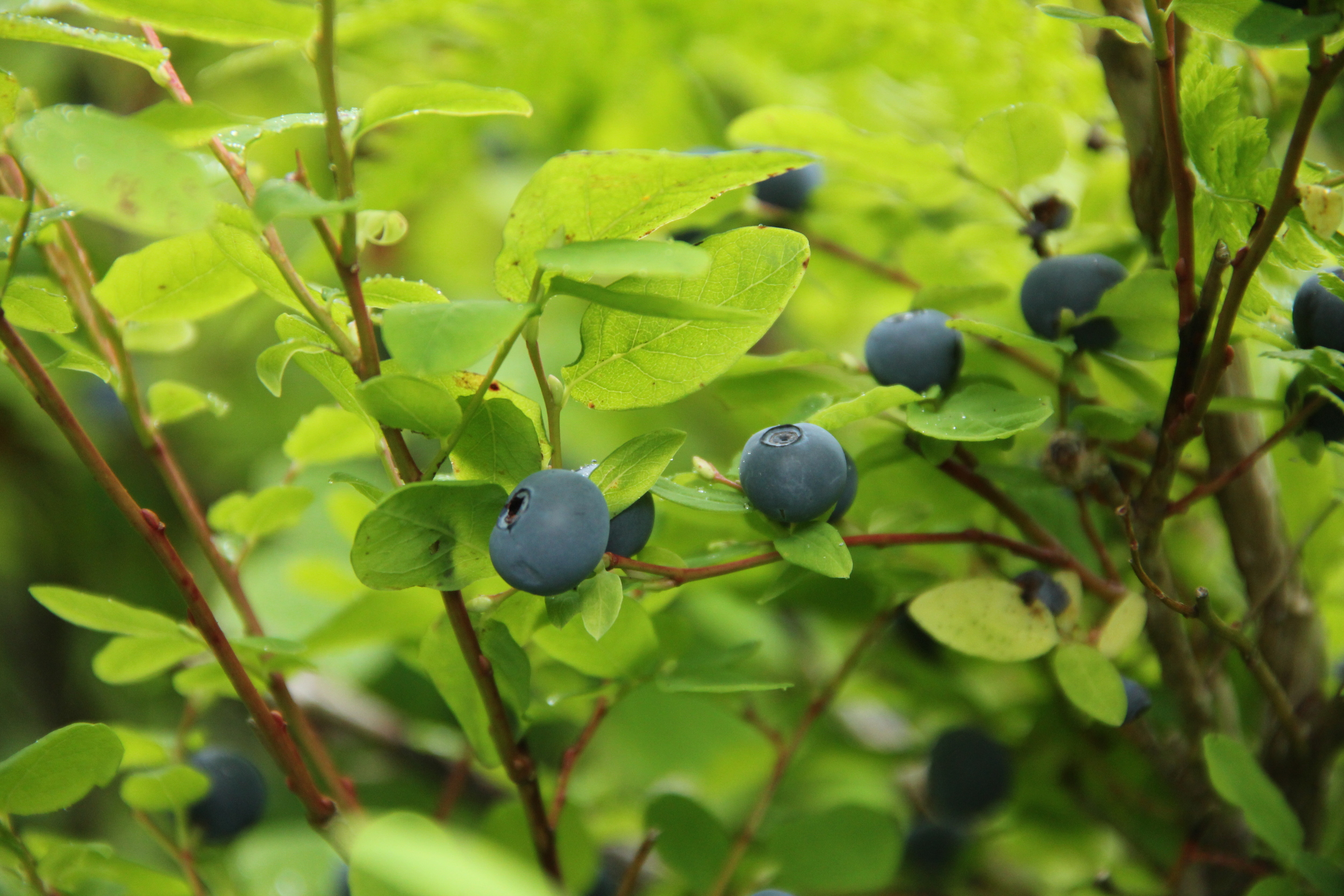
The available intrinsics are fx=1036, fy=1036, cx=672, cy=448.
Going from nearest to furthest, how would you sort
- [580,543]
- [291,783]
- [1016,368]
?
1. [580,543]
2. [291,783]
3. [1016,368]

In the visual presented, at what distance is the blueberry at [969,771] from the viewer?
35.3 inches

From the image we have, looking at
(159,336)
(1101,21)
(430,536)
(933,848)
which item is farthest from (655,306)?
(933,848)

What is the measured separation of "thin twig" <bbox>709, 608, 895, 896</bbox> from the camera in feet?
2.39

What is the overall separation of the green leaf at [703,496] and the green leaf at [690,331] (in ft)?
0.14

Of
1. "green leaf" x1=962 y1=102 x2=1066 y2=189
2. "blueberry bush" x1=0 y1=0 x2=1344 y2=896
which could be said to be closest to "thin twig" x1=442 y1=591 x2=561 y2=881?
"blueberry bush" x1=0 y1=0 x2=1344 y2=896

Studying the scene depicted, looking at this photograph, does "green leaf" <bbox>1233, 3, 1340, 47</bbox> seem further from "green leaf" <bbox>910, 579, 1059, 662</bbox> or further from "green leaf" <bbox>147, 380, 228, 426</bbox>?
"green leaf" <bbox>147, 380, 228, 426</bbox>

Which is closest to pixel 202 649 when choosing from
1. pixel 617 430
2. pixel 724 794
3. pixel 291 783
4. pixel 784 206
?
pixel 291 783

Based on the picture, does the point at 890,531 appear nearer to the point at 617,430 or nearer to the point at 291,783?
the point at 291,783

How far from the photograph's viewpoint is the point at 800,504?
1.64 feet

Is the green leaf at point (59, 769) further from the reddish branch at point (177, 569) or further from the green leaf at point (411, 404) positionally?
the green leaf at point (411, 404)

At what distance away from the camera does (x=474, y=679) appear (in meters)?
0.55

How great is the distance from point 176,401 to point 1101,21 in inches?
21.8

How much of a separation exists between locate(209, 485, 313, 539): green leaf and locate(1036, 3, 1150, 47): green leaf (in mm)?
508

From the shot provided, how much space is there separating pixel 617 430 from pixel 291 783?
2.75 feet
